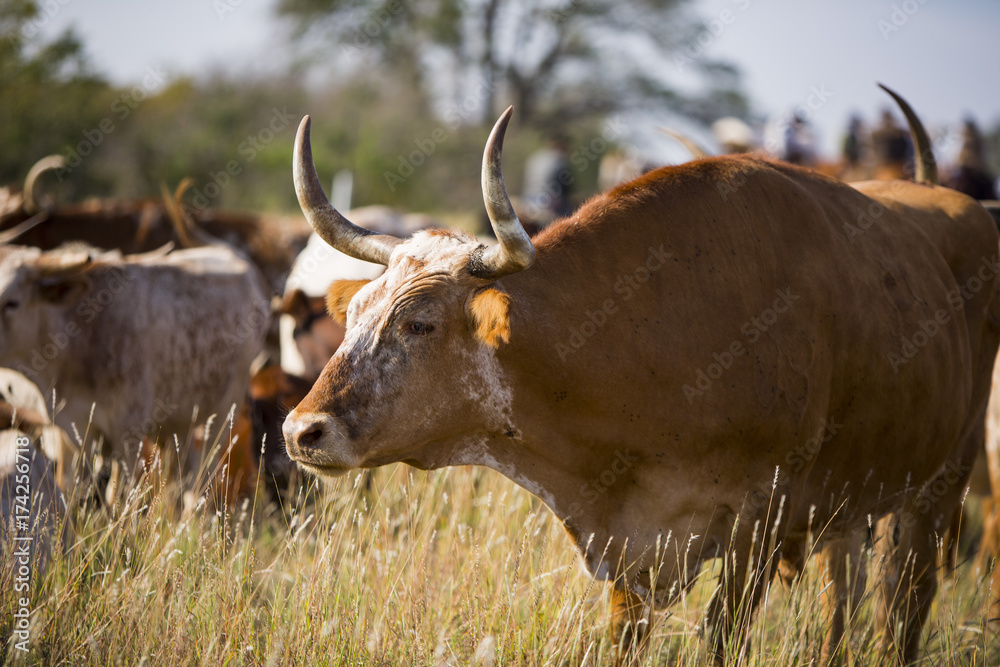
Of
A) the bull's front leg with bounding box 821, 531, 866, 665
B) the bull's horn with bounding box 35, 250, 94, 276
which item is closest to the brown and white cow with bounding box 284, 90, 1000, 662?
the bull's front leg with bounding box 821, 531, 866, 665

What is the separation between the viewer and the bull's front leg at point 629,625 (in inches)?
118

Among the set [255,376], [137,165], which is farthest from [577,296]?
[137,165]

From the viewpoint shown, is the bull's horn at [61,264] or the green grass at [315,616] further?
the bull's horn at [61,264]

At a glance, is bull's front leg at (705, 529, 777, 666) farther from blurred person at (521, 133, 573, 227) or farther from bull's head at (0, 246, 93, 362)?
blurred person at (521, 133, 573, 227)

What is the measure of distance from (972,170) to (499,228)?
7.10 m

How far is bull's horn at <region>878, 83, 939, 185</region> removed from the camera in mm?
4191

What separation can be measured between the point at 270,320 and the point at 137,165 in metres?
14.4

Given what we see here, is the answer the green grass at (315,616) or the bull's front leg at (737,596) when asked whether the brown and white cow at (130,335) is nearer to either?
the green grass at (315,616)

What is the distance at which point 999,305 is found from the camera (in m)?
4.15

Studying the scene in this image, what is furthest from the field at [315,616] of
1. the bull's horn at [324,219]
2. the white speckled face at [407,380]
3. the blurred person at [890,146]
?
the blurred person at [890,146]

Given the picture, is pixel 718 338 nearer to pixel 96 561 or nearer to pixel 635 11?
pixel 96 561

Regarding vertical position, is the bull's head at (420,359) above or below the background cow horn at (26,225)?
above

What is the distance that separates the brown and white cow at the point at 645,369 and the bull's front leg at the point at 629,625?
1cm

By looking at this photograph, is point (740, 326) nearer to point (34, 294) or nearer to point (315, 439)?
point (315, 439)
